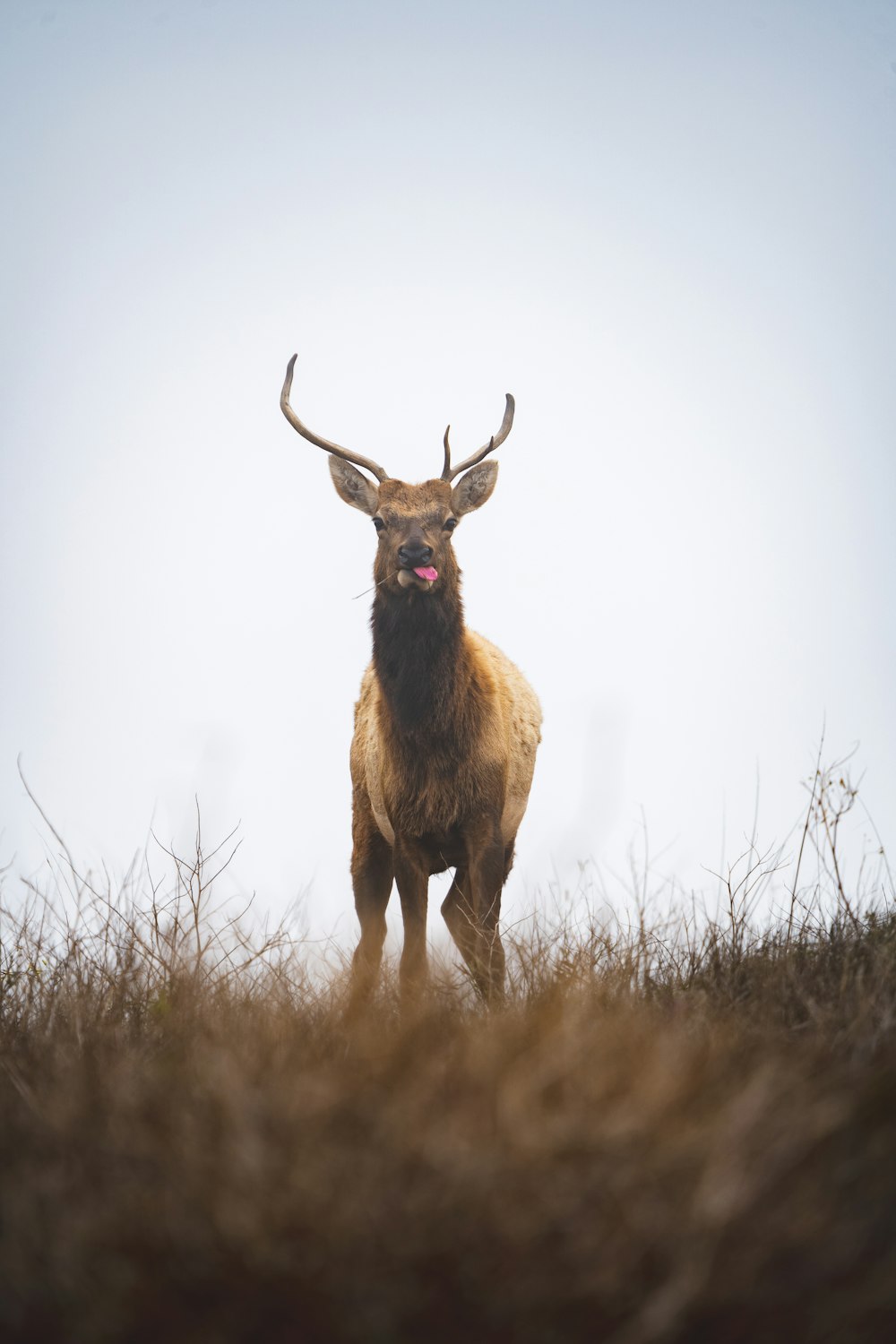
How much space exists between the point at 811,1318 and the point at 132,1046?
2243mm

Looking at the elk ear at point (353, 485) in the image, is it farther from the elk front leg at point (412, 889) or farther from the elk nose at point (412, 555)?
the elk front leg at point (412, 889)

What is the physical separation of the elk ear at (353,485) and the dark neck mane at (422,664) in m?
0.85

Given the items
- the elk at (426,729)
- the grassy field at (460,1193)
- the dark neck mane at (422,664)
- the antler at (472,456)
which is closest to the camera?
the grassy field at (460,1193)

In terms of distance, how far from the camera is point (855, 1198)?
82.1 inches

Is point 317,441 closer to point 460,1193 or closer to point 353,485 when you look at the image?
point 353,485

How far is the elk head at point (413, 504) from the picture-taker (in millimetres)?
5879

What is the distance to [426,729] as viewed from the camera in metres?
5.83

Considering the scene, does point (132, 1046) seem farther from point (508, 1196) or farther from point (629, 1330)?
point (629, 1330)

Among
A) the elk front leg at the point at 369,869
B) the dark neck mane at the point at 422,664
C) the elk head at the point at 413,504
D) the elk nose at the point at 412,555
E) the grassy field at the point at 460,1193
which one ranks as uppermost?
the elk head at the point at 413,504

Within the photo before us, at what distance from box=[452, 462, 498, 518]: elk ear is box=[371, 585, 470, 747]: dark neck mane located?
0.79 metres

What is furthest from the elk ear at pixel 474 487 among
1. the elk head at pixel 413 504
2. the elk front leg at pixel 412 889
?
the elk front leg at pixel 412 889

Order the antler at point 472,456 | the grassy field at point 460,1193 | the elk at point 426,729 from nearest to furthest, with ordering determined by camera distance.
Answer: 1. the grassy field at point 460,1193
2. the elk at point 426,729
3. the antler at point 472,456

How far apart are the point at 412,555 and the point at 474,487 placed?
3.47 feet

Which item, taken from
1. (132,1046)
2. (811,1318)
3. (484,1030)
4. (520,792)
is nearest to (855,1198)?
(811,1318)
